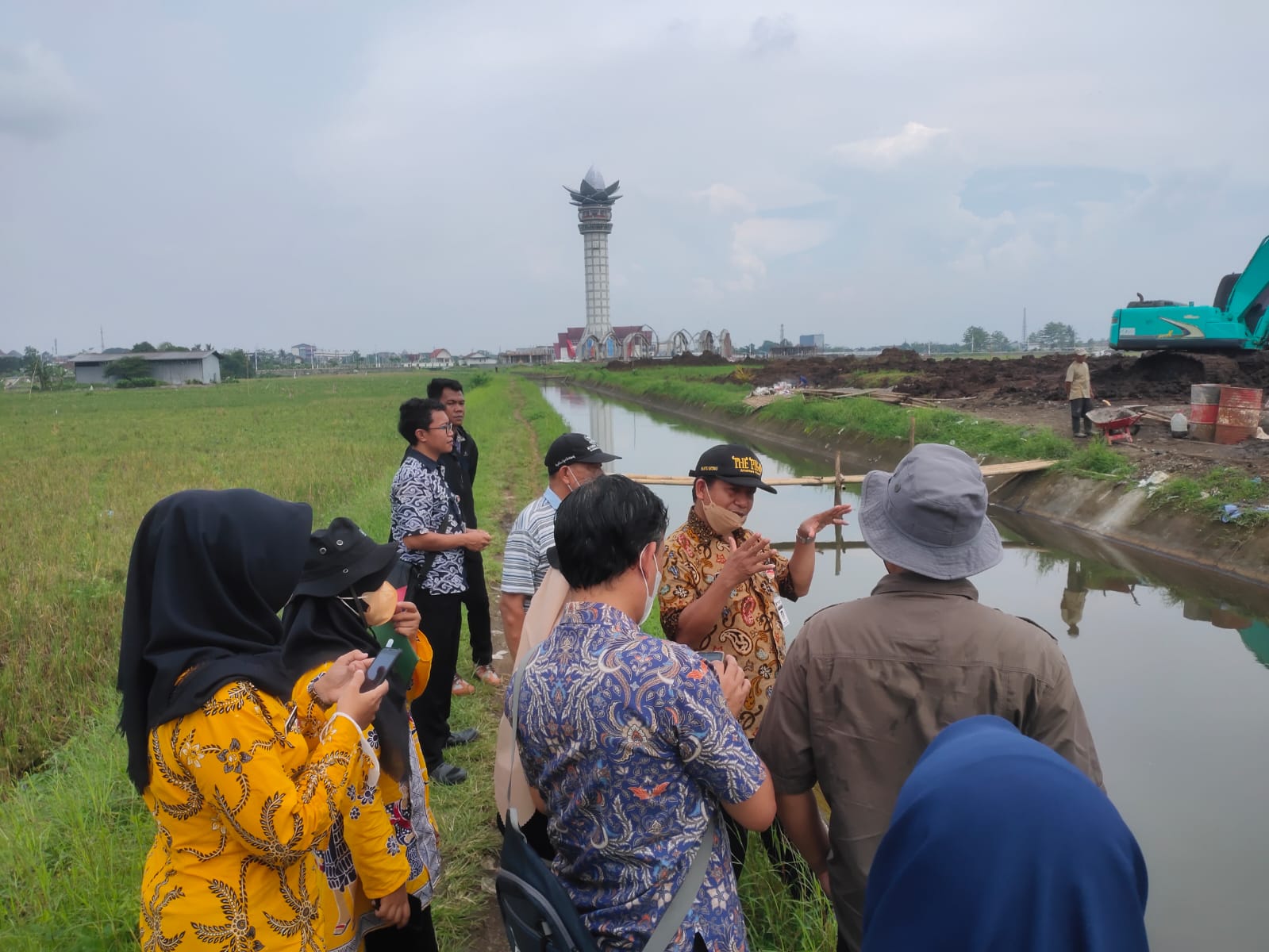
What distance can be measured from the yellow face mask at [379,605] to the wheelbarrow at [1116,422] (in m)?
12.1

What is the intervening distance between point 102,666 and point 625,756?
207 inches

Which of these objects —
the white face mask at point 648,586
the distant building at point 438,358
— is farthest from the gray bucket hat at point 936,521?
the distant building at point 438,358

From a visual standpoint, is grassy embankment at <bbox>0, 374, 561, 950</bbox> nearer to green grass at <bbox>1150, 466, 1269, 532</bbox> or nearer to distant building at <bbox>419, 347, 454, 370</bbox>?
green grass at <bbox>1150, 466, 1269, 532</bbox>

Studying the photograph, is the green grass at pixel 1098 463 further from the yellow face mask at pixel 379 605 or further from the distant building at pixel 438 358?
the distant building at pixel 438 358

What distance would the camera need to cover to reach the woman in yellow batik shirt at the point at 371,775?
6.14 feet

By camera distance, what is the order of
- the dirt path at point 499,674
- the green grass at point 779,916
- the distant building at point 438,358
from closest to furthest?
1. the green grass at point 779,916
2. the dirt path at point 499,674
3. the distant building at point 438,358

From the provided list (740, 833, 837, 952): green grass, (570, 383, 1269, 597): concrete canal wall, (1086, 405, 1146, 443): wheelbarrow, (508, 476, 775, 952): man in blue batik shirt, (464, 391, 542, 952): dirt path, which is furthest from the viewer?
(1086, 405, 1146, 443): wheelbarrow

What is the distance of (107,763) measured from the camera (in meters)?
3.58

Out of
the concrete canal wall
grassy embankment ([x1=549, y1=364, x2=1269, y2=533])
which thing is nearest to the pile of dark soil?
grassy embankment ([x1=549, y1=364, x2=1269, y2=533])

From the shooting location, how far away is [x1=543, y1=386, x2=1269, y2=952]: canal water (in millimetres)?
3697

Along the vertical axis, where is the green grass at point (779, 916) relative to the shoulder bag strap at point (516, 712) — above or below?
below

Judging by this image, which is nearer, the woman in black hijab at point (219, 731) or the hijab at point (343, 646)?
the woman in black hijab at point (219, 731)

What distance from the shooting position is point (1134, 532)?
948 centimetres

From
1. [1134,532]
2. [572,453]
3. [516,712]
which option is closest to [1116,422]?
[1134,532]
